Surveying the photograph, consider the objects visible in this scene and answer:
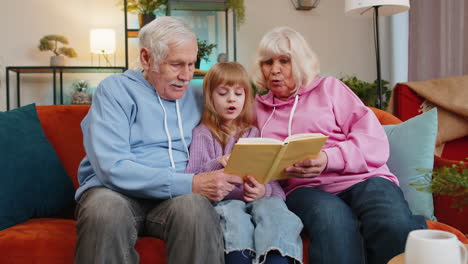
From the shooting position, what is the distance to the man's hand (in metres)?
1.54

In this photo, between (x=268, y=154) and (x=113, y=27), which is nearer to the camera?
(x=268, y=154)

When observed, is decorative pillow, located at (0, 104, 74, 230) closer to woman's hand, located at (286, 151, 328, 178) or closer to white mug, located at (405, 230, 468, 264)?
woman's hand, located at (286, 151, 328, 178)

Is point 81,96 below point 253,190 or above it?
above

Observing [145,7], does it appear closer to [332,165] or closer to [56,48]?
[56,48]

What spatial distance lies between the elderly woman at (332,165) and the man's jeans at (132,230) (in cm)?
33

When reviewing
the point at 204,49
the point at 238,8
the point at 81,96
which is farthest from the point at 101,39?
the point at 238,8

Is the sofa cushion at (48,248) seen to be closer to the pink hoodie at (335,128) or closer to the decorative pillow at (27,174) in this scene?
the decorative pillow at (27,174)

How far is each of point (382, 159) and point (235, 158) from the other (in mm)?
632

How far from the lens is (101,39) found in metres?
4.25

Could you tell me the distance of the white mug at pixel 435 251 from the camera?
0.88 m

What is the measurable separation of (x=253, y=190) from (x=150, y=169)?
13.1 inches

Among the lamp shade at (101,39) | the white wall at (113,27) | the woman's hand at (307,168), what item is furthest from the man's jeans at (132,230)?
the white wall at (113,27)

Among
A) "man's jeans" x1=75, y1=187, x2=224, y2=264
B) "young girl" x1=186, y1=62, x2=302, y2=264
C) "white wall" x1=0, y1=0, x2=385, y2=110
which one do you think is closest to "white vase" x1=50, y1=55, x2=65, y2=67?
"white wall" x1=0, y1=0, x2=385, y2=110

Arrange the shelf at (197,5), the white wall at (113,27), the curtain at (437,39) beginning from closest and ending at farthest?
the curtain at (437,39)
the shelf at (197,5)
the white wall at (113,27)
